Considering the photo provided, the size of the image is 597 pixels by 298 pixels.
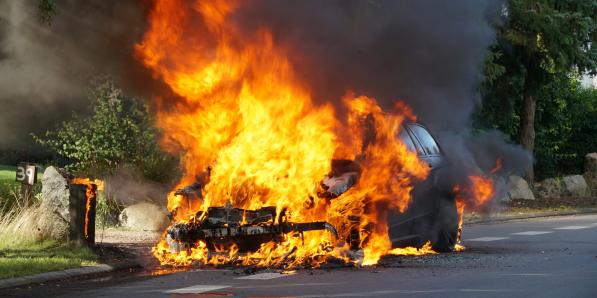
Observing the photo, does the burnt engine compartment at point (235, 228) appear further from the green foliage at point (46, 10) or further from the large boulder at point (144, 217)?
the large boulder at point (144, 217)

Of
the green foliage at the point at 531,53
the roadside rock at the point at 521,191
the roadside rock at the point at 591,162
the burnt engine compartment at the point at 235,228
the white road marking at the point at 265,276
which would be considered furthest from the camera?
the roadside rock at the point at 591,162

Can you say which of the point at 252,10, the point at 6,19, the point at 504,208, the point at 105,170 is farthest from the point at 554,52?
the point at 6,19

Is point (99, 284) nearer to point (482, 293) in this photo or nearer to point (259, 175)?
point (259, 175)

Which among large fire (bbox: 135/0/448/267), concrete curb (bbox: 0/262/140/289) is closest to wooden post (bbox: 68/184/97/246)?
concrete curb (bbox: 0/262/140/289)

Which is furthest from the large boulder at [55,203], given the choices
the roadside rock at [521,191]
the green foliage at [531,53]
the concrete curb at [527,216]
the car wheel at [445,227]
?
the roadside rock at [521,191]

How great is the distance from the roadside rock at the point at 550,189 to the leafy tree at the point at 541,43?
171 inches

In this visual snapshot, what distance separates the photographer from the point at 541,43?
2828 cm

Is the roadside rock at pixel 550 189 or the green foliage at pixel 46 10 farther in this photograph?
the roadside rock at pixel 550 189

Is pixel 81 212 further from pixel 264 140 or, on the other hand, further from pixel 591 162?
pixel 591 162

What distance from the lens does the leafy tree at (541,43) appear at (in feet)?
89.7

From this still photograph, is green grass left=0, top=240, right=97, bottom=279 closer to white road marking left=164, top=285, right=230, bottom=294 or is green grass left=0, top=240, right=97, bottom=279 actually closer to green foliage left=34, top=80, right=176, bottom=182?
white road marking left=164, top=285, right=230, bottom=294

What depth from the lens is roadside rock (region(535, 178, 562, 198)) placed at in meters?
34.8

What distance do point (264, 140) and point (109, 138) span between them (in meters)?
9.23

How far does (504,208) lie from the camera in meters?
28.2
